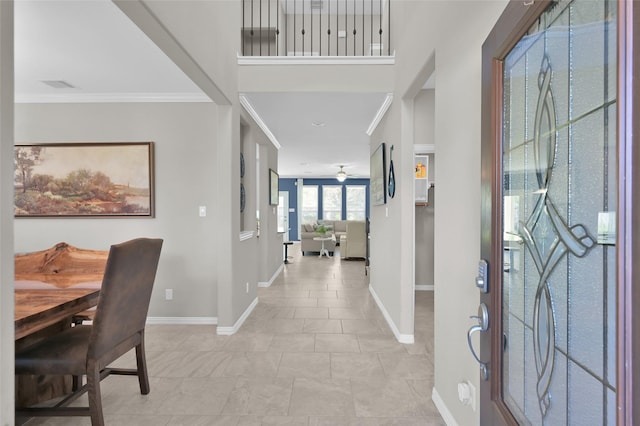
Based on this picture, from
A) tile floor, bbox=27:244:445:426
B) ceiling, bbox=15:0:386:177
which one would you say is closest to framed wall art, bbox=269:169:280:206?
ceiling, bbox=15:0:386:177

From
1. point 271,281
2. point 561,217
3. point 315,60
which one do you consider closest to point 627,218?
point 561,217

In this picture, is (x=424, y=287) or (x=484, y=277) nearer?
(x=484, y=277)

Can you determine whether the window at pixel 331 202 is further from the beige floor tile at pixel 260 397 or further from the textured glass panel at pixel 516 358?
the textured glass panel at pixel 516 358

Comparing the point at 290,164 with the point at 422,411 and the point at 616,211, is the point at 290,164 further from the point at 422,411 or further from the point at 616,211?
the point at 616,211

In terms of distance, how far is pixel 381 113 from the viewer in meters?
4.05

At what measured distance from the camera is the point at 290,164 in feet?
30.4

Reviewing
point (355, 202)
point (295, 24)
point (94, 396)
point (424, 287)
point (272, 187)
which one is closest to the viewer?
point (94, 396)

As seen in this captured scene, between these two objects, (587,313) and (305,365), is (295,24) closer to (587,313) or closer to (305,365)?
(305,365)

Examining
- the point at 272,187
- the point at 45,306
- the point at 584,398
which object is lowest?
the point at 45,306

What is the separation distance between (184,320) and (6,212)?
300 centimetres

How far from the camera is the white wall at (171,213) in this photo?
363 centimetres

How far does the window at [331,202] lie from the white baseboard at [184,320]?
30.6ft

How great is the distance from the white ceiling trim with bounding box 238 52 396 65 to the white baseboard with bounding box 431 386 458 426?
303 centimetres

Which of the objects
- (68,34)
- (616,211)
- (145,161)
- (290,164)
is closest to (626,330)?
(616,211)
